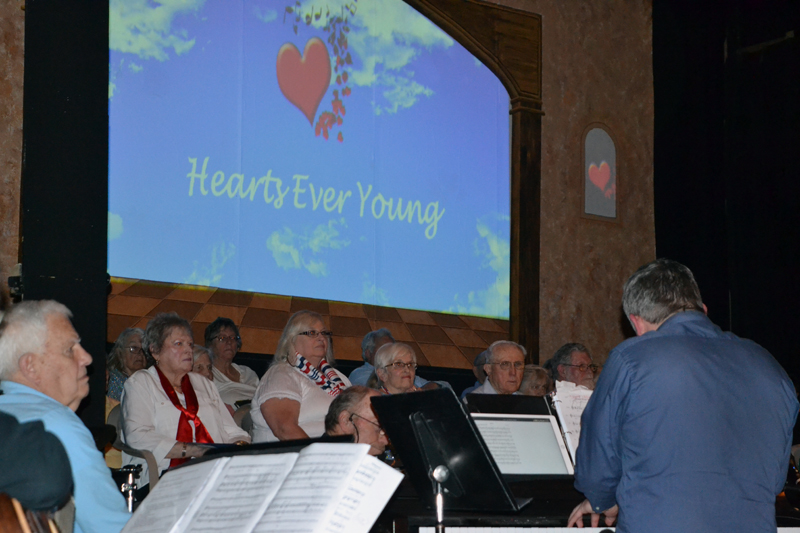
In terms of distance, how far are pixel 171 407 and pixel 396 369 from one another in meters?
1.12

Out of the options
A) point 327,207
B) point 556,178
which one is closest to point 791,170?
point 556,178

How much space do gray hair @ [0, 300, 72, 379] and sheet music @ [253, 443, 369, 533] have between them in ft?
3.27

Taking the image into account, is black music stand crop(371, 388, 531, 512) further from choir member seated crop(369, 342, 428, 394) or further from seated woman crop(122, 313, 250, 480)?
choir member seated crop(369, 342, 428, 394)

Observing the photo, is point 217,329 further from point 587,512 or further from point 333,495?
point 333,495

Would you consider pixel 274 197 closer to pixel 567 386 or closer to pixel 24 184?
pixel 24 184

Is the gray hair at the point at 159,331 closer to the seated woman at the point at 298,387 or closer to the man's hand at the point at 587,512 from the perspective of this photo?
the seated woman at the point at 298,387

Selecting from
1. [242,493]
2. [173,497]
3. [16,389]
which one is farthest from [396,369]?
[242,493]

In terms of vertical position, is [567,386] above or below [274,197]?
below

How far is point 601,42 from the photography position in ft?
26.7

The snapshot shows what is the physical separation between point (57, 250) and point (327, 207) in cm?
311

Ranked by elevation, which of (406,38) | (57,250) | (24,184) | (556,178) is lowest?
(57,250)

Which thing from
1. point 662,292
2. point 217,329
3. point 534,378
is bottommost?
point 534,378

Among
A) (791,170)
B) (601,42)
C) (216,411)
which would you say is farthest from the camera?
(601,42)

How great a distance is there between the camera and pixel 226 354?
542cm
